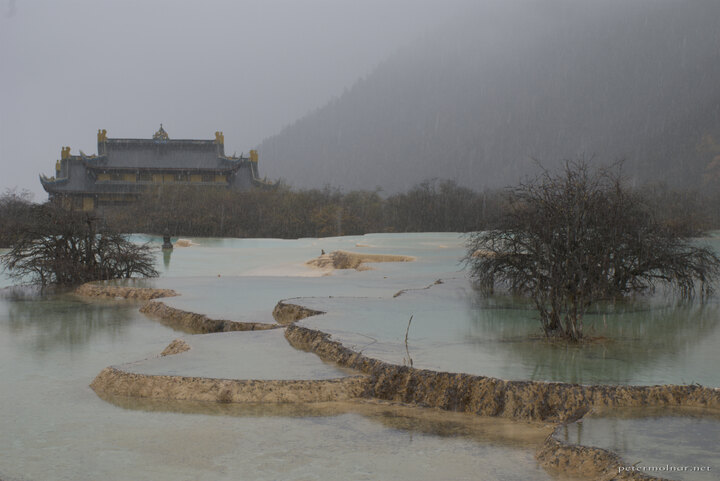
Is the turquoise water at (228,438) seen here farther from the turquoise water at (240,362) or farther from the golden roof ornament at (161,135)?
the golden roof ornament at (161,135)

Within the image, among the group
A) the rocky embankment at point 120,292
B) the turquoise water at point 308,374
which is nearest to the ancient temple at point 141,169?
the rocky embankment at point 120,292

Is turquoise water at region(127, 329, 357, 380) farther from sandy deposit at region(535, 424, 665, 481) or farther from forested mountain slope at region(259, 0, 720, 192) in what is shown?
forested mountain slope at region(259, 0, 720, 192)

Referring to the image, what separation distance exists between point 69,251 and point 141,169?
133 feet

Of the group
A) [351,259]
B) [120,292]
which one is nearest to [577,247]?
[120,292]

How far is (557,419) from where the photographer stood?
4.90 metres

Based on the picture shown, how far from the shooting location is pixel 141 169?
53.5 m

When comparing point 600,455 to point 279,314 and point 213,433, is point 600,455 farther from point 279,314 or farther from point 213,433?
point 279,314

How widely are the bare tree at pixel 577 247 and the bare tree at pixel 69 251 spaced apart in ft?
25.6

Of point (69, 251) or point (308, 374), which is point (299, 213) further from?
point (308, 374)

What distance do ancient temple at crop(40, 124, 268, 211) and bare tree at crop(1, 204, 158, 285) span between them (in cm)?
3622

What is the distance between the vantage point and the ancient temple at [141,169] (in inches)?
2044

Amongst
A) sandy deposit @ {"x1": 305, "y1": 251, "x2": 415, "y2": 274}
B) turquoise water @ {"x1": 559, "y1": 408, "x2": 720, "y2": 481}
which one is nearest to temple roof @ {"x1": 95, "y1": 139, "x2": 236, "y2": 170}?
sandy deposit @ {"x1": 305, "y1": 251, "x2": 415, "y2": 274}

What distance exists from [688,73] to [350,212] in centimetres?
5914

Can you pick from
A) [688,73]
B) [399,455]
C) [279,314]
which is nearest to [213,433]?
[399,455]
